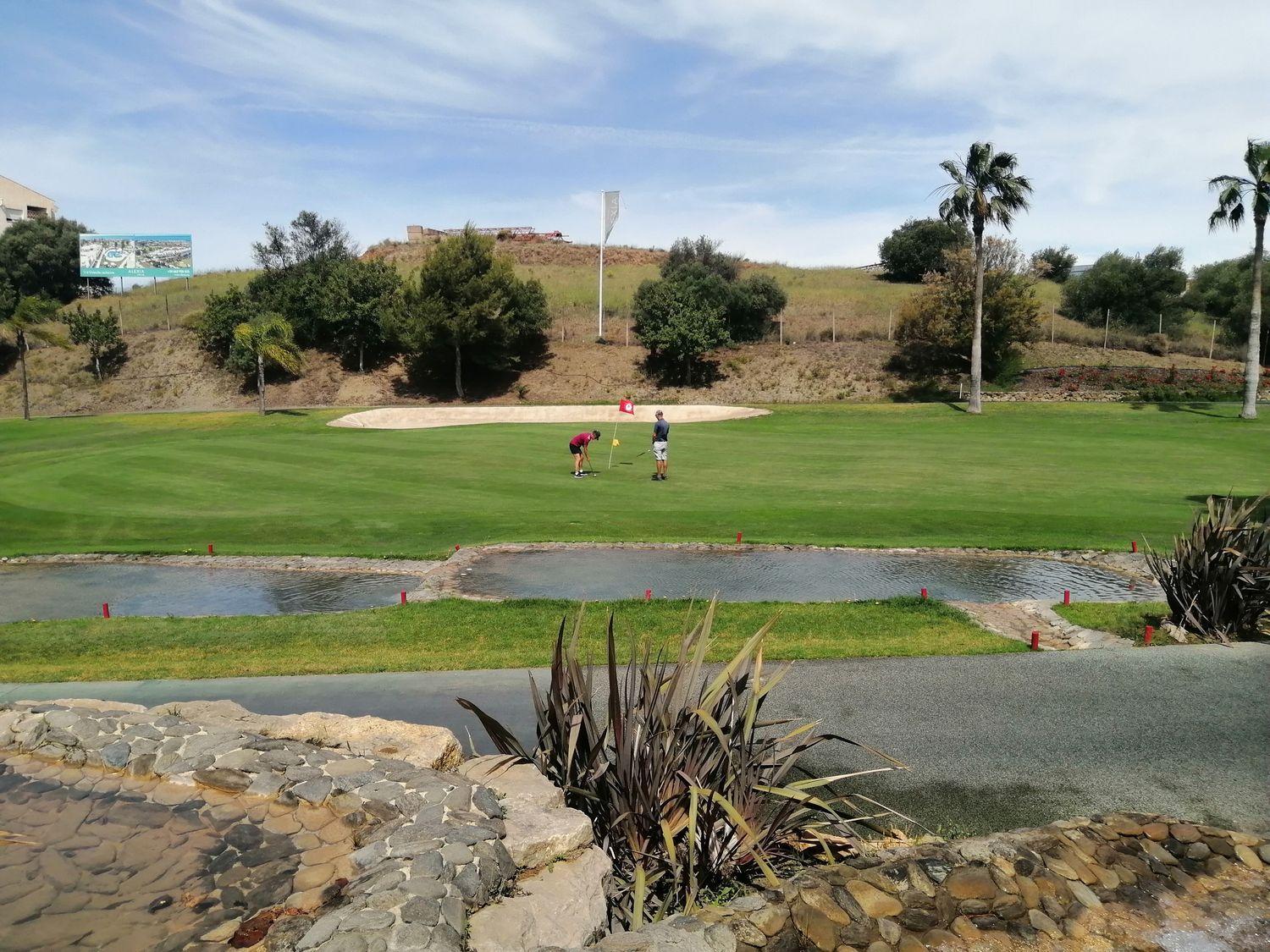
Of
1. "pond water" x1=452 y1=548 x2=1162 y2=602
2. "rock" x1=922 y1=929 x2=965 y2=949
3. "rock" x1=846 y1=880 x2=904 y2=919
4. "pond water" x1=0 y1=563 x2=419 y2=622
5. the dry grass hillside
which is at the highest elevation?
the dry grass hillside

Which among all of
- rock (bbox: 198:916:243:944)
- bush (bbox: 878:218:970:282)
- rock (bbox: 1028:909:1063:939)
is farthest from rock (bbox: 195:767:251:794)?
bush (bbox: 878:218:970:282)

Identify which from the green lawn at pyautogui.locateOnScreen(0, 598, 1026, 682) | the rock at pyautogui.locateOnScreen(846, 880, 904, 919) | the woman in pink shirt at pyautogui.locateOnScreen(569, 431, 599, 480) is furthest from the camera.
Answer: the woman in pink shirt at pyautogui.locateOnScreen(569, 431, 599, 480)

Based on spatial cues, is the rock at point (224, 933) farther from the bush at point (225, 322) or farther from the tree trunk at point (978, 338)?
the bush at point (225, 322)

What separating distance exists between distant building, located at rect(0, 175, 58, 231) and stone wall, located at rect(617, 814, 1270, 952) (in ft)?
330

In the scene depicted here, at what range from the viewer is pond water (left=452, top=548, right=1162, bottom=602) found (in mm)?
13953

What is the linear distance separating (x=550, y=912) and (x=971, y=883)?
8.49ft

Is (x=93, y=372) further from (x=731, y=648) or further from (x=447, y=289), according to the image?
(x=731, y=648)

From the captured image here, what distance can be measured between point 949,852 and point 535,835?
→ 8.66 feet

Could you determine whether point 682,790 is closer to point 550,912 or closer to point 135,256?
point 550,912

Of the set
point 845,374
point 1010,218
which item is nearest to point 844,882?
point 1010,218

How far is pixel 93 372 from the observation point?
59.8 meters

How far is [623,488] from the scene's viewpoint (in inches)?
898

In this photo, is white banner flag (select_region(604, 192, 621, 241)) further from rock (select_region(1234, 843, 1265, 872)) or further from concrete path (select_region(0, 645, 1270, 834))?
rock (select_region(1234, 843, 1265, 872))

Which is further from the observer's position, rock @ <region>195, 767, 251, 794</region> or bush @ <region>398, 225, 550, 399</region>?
bush @ <region>398, 225, 550, 399</region>
